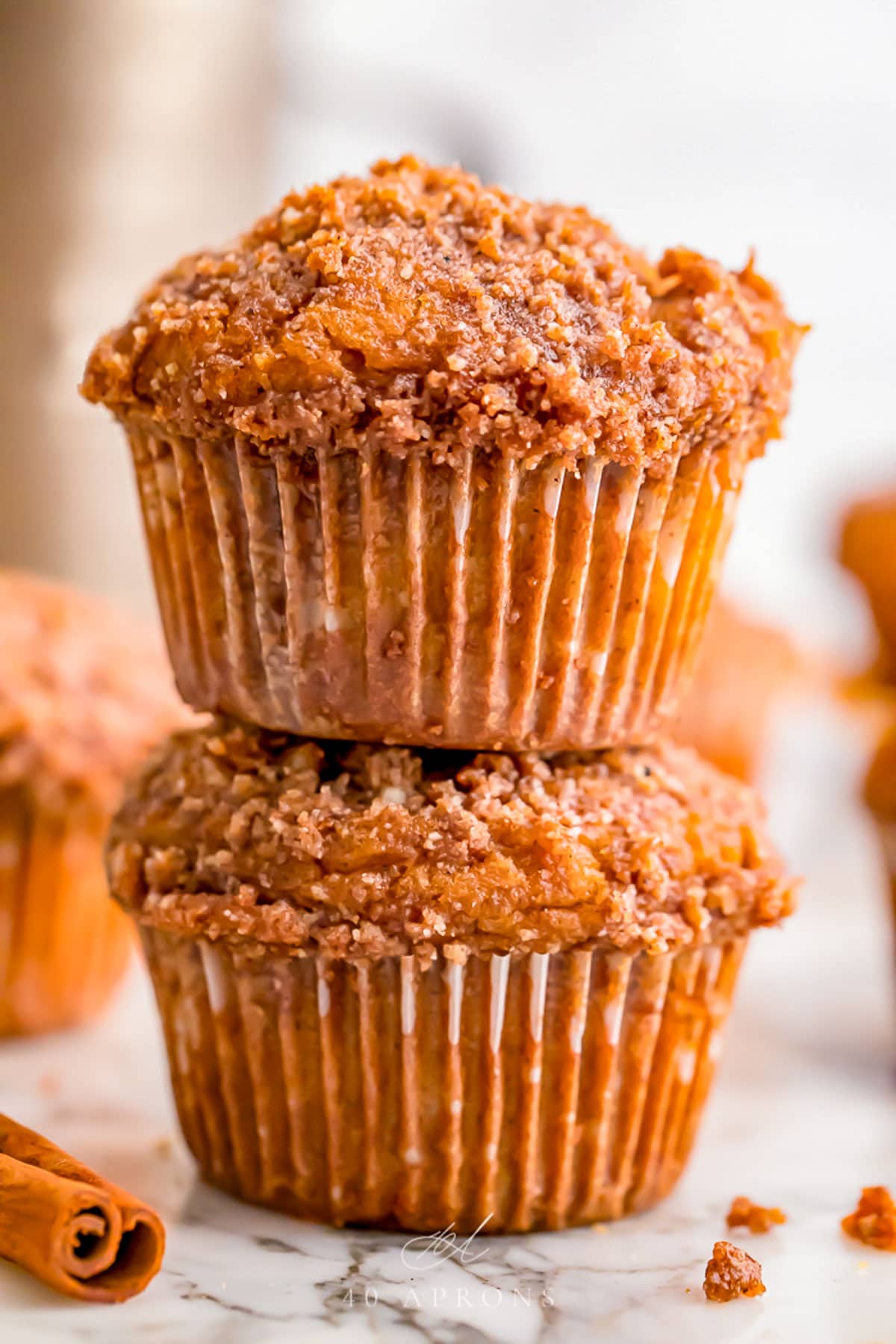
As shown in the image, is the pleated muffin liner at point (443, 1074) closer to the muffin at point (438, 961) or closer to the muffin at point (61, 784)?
the muffin at point (438, 961)

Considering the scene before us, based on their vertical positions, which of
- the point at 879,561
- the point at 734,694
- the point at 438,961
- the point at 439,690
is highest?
the point at 439,690

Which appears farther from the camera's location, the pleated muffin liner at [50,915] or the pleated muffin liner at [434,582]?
the pleated muffin liner at [50,915]

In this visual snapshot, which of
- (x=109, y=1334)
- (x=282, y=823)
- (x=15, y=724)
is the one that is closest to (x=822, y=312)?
(x=15, y=724)

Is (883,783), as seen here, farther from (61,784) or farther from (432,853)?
(61,784)

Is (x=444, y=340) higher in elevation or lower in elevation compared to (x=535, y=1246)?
higher

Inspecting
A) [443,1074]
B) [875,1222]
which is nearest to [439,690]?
[443,1074]

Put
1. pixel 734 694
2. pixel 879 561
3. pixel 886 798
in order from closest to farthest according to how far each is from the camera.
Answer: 1. pixel 886 798
2. pixel 734 694
3. pixel 879 561

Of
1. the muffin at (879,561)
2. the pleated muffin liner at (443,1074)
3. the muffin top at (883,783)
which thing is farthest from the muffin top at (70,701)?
the muffin at (879,561)
